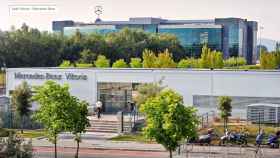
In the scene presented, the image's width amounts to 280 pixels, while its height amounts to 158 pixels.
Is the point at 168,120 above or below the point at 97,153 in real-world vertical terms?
above

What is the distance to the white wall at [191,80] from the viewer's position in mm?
51656

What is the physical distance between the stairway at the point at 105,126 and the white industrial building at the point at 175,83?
5.88m

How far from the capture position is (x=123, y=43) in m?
108

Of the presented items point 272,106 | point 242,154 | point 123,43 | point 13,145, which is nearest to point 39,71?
point 272,106

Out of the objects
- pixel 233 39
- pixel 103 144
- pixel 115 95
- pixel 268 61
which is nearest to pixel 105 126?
pixel 103 144

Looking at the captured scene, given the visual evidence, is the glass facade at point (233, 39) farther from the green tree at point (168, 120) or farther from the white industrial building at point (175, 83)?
the green tree at point (168, 120)

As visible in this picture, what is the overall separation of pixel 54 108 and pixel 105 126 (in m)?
15.4

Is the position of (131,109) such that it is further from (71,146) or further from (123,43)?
(123,43)

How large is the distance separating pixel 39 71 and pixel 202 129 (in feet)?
64.4

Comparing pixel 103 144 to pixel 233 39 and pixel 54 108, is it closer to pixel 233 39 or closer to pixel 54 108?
pixel 54 108

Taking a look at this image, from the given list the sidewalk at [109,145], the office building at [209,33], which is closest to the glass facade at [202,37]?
the office building at [209,33]

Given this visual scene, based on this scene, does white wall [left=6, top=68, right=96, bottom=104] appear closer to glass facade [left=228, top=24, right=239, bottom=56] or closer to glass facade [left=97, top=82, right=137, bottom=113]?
glass facade [left=97, top=82, right=137, bottom=113]

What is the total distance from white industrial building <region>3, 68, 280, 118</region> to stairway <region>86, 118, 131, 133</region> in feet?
19.3

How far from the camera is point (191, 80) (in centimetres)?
5378
